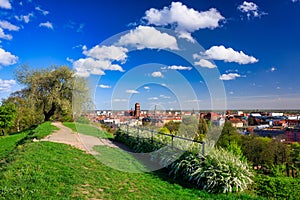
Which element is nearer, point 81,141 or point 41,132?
point 81,141

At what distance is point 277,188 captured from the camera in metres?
4.41

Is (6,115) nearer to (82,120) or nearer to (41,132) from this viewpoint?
(82,120)

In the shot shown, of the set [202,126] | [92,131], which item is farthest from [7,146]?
[202,126]

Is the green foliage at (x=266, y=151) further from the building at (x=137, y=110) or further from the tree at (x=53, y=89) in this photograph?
the tree at (x=53, y=89)

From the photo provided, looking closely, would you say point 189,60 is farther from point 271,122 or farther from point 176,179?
point 271,122

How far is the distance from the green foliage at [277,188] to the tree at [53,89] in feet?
55.0

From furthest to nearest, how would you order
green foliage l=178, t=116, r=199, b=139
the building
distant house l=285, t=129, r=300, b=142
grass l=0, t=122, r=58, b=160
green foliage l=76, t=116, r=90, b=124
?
distant house l=285, t=129, r=300, b=142 < green foliage l=76, t=116, r=90, b=124 < the building < green foliage l=178, t=116, r=199, b=139 < grass l=0, t=122, r=58, b=160

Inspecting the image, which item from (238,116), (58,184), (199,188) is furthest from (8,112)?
(238,116)

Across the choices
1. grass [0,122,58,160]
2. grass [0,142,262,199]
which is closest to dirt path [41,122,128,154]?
grass [0,122,58,160]

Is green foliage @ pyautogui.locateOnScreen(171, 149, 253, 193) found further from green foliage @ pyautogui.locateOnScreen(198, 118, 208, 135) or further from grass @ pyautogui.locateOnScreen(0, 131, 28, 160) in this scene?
grass @ pyautogui.locateOnScreen(0, 131, 28, 160)

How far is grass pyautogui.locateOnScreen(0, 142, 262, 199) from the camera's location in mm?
3203

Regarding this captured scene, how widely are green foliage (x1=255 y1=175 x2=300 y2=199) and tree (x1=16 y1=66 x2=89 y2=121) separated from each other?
55.0ft

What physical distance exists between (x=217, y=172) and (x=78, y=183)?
2.61m

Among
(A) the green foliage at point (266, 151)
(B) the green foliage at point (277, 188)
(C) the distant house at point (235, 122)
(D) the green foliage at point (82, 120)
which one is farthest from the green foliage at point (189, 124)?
(D) the green foliage at point (82, 120)
